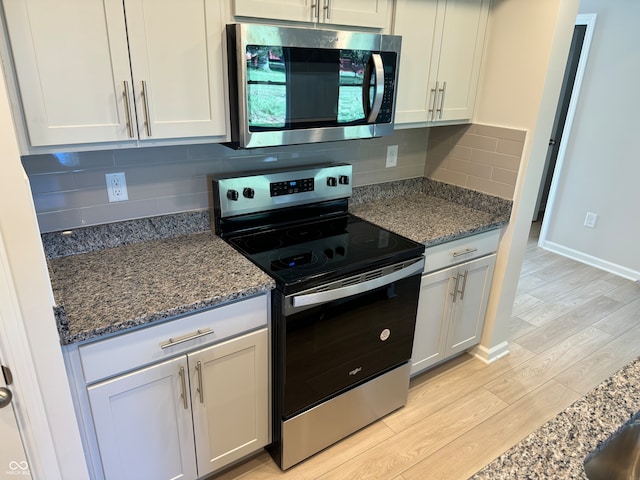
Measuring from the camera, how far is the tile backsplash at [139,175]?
5.41ft

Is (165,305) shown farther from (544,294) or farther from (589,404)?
(544,294)

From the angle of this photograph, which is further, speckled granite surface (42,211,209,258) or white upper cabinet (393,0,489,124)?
white upper cabinet (393,0,489,124)

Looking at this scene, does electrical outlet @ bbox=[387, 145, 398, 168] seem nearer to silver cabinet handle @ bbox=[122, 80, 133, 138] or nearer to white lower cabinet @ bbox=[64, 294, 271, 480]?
white lower cabinet @ bbox=[64, 294, 271, 480]

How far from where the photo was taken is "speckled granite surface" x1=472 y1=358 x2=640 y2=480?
2.59 feet

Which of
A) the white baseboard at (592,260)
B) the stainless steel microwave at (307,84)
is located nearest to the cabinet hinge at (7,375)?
the stainless steel microwave at (307,84)

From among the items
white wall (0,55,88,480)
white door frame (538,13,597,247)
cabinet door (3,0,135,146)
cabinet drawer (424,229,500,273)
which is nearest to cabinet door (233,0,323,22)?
cabinet door (3,0,135,146)

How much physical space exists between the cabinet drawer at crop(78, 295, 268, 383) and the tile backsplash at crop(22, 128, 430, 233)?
2.00 ft

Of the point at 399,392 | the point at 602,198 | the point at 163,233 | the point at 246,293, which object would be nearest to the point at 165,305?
the point at 246,293

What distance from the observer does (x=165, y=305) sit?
1.42 metres

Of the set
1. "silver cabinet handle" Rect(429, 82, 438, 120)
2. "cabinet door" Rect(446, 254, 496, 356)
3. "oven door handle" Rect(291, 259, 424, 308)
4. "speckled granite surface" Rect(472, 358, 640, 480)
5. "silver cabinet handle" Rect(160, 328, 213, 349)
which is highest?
"silver cabinet handle" Rect(429, 82, 438, 120)

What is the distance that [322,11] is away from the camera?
5.51 ft

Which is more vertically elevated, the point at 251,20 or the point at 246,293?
the point at 251,20

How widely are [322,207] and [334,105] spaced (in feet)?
1.92

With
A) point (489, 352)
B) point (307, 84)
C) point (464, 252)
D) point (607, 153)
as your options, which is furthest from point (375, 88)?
point (607, 153)
